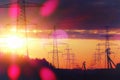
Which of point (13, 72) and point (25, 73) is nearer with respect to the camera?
point (25, 73)

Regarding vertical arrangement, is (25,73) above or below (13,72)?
above

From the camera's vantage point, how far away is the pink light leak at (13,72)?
109m

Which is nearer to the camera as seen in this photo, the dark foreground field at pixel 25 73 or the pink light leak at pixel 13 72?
the pink light leak at pixel 13 72

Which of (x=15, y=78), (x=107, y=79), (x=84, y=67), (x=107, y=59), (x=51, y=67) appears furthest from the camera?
(x=84, y=67)

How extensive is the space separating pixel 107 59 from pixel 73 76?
11.4 metres

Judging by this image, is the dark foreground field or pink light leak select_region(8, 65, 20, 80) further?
the dark foreground field

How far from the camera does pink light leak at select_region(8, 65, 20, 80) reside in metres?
109

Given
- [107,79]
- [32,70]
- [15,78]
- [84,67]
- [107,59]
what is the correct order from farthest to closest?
[84,67]
[107,59]
[107,79]
[32,70]
[15,78]

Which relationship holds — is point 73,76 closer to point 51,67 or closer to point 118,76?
point 118,76

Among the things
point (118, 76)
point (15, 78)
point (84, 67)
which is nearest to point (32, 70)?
point (15, 78)

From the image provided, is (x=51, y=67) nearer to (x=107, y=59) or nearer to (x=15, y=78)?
(x=107, y=59)

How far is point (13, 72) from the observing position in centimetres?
11900

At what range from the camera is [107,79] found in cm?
12619

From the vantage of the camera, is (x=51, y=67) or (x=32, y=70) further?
(x=51, y=67)
